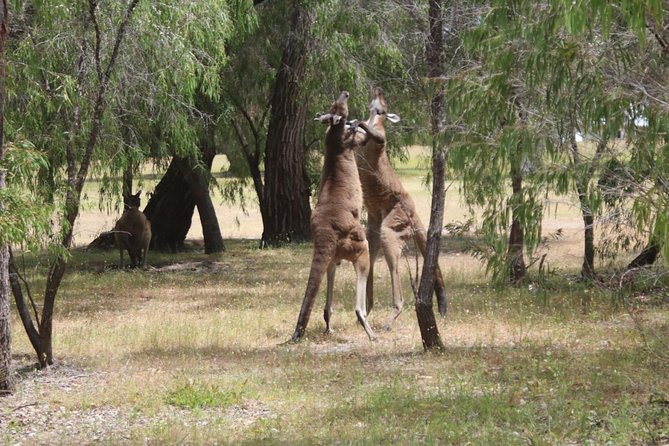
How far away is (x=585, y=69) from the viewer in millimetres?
7574

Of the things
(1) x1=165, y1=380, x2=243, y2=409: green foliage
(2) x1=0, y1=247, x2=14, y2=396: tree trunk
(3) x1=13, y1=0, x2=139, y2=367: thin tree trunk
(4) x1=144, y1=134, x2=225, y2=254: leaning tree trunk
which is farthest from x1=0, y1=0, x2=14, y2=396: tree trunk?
(4) x1=144, y1=134, x2=225, y2=254: leaning tree trunk

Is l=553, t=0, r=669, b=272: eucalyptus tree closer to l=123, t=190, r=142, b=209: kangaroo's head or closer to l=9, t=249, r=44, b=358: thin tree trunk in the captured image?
l=9, t=249, r=44, b=358: thin tree trunk

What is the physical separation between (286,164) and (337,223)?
11.1 m

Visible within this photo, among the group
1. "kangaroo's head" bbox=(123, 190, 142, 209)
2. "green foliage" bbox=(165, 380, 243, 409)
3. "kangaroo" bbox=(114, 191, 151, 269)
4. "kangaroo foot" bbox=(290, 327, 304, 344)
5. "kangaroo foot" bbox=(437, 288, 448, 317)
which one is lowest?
"green foliage" bbox=(165, 380, 243, 409)

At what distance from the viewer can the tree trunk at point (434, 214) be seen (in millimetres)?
9461

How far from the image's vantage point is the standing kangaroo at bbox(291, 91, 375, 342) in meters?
10.1

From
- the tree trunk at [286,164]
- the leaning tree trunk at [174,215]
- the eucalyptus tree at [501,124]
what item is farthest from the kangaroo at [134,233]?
Result: the eucalyptus tree at [501,124]

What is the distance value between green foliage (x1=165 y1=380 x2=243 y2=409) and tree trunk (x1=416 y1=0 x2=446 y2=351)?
85.2 inches

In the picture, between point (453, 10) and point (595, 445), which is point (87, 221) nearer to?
point (453, 10)

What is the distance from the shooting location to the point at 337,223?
1021 cm

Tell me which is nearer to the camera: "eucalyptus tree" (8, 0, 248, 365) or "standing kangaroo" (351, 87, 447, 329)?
"eucalyptus tree" (8, 0, 248, 365)

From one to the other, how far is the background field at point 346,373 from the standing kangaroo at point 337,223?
505 mm

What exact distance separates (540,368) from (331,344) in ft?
7.86

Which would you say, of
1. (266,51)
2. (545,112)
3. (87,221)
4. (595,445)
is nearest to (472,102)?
(545,112)
